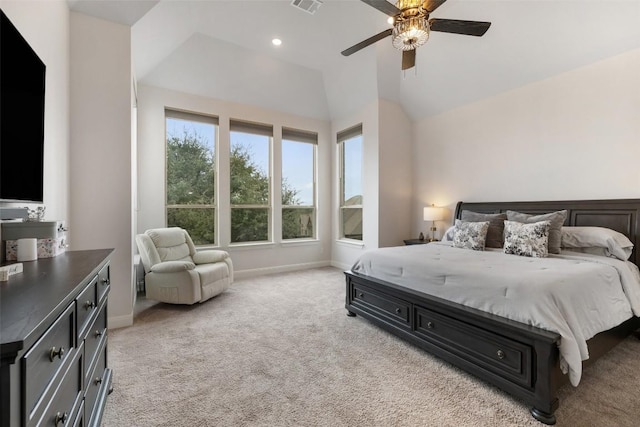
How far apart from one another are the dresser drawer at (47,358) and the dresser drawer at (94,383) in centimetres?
43

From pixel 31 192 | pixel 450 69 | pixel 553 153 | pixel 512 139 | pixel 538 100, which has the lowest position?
pixel 31 192

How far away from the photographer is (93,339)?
1.44m

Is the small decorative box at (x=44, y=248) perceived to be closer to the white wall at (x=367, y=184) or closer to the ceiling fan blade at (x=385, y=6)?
the ceiling fan blade at (x=385, y=6)

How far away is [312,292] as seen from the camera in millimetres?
4078

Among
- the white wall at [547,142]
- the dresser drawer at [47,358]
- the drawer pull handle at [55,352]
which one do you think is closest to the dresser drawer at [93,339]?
the dresser drawer at [47,358]

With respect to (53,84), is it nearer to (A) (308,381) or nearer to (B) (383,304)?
(A) (308,381)

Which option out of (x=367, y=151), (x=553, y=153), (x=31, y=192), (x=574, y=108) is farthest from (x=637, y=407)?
(x=367, y=151)

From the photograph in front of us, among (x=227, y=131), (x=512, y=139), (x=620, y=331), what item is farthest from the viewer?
(x=227, y=131)

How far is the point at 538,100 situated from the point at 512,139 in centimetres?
52

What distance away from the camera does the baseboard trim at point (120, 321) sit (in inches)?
113

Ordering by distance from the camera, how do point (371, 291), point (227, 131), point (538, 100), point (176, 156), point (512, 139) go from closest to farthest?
point (371, 291) → point (538, 100) → point (512, 139) → point (176, 156) → point (227, 131)

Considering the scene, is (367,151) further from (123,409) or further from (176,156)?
(123,409)

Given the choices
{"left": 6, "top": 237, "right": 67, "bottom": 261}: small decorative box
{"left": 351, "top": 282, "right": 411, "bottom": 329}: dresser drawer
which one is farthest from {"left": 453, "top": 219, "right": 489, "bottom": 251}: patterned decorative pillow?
{"left": 6, "top": 237, "right": 67, "bottom": 261}: small decorative box

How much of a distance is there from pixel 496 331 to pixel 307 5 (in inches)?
153
